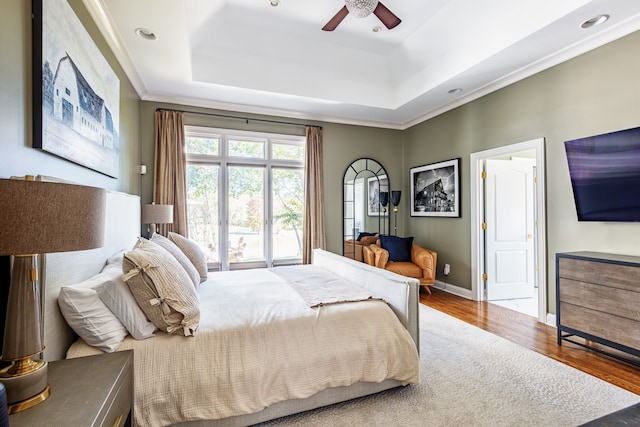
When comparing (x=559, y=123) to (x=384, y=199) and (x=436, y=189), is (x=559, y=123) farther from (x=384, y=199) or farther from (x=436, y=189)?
(x=384, y=199)

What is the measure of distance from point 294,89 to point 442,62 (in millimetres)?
1945

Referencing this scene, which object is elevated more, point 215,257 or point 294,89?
point 294,89

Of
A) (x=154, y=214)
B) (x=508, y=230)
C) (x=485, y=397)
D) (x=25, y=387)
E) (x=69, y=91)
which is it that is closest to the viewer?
(x=25, y=387)

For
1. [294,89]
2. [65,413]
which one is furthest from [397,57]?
[65,413]

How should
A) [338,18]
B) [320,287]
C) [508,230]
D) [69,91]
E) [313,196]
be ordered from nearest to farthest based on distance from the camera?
[69,91], [320,287], [338,18], [508,230], [313,196]

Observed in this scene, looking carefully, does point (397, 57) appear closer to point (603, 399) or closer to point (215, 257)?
point (215, 257)

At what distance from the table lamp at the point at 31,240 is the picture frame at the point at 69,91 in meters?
1.01

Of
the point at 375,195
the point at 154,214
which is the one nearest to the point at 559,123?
the point at 375,195

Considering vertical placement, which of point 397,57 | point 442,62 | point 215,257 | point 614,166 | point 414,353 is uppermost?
point 397,57

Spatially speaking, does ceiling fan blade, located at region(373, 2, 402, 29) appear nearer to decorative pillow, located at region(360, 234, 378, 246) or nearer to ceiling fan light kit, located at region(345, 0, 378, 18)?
ceiling fan light kit, located at region(345, 0, 378, 18)

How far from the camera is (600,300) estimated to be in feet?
8.36

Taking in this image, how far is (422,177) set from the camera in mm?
5281

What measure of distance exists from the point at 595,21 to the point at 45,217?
13.2ft

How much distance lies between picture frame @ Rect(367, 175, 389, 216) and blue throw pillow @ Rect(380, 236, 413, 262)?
2.44ft
